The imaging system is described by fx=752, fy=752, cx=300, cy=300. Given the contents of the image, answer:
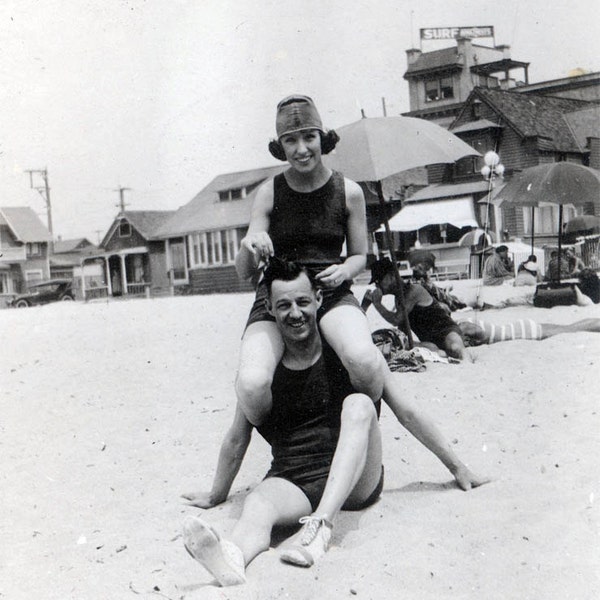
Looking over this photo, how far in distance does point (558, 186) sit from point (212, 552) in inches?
365

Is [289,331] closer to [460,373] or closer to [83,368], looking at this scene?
[460,373]

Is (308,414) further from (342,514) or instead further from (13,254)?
(13,254)

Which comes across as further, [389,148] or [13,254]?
[13,254]

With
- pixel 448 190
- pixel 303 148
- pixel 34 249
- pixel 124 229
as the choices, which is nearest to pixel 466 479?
pixel 303 148

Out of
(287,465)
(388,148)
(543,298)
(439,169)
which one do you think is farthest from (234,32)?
(439,169)

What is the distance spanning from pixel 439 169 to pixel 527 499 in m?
28.1

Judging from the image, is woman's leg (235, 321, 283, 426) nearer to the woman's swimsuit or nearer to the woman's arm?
the woman's swimsuit

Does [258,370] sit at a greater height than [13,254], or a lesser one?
lesser

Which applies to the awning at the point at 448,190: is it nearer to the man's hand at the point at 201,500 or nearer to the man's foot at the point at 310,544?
the man's hand at the point at 201,500

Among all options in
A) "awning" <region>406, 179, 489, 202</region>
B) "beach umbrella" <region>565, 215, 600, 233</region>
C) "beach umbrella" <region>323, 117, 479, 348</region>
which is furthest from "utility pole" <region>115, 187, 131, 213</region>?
"beach umbrella" <region>323, 117, 479, 348</region>

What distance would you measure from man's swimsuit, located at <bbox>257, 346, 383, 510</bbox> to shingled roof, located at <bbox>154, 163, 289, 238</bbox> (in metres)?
24.1

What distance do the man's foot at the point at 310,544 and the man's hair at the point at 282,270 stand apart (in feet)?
3.11

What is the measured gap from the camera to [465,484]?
342cm

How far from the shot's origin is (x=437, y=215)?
27.7m
